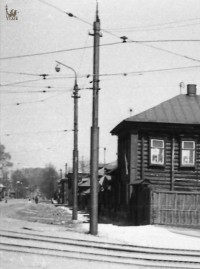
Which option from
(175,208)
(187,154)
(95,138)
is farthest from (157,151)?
(95,138)

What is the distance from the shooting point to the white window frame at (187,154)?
29.9 m

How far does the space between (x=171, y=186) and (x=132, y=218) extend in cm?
304

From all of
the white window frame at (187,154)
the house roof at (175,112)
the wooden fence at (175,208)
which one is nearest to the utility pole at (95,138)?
the wooden fence at (175,208)

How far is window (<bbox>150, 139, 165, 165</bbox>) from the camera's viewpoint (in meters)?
29.6

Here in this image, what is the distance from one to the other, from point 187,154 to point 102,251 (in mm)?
18327

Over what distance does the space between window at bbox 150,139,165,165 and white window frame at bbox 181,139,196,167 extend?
48.8 inches

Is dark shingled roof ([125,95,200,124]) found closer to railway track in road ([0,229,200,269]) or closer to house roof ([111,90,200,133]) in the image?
house roof ([111,90,200,133])

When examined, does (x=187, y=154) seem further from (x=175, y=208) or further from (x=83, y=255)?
(x=83, y=255)

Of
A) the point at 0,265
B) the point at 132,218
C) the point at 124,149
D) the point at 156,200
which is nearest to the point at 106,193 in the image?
the point at 124,149

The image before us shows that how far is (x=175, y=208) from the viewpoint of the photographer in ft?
79.7

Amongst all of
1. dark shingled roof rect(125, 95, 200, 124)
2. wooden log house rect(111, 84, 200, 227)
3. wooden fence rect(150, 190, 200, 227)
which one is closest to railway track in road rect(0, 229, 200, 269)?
wooden fence rect(150, 190, 200, 227)

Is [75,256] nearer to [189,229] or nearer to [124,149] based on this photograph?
[189,229]

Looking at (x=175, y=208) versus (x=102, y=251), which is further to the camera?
(x=175, y=208)

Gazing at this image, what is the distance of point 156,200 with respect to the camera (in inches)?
955
